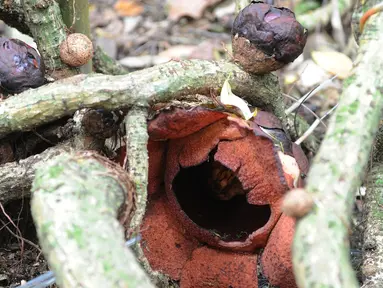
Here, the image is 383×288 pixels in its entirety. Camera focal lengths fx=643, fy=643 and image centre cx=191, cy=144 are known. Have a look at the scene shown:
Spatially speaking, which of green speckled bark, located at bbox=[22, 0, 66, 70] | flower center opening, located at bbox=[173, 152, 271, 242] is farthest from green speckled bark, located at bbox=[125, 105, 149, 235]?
green speckled bark, located at bbox=[22, 0, 66, 70]

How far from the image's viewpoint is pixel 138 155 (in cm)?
136

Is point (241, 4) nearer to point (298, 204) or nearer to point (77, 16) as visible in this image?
point (77, 16)

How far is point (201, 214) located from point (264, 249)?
219mm

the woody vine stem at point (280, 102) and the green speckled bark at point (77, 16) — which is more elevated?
the woody vine stem at point (280, 102)

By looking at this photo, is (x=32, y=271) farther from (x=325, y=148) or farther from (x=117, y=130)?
(x=325, y=148)

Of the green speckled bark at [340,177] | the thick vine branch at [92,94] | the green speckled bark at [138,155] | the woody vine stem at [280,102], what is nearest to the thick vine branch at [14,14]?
the woody vine stem at [280,102]

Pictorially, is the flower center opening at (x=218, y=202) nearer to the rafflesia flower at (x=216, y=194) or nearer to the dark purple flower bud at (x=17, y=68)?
the rafflesia flower at (x=216, y=194)

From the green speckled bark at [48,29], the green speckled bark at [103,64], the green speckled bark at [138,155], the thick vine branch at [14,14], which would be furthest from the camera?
the green speckled bark at [103,64]

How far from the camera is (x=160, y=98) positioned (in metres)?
1.46

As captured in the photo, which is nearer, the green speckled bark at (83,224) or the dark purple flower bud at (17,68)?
the green speckled bark at (83,224)

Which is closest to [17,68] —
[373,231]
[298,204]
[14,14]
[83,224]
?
[14,14]

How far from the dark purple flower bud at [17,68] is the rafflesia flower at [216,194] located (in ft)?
1.01

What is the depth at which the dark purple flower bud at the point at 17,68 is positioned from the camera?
1486 millimetres

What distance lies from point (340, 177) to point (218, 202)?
2.11ft
